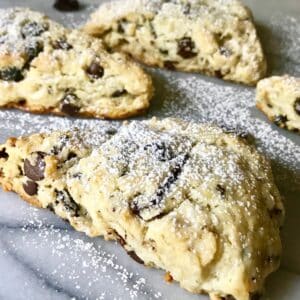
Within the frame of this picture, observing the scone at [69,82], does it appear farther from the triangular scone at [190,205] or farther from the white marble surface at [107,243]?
the triangular scone at [190,205]

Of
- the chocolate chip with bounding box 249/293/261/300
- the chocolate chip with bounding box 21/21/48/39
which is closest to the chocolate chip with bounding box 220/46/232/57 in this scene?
the chocolate chip with bounding box 21/21/48/39

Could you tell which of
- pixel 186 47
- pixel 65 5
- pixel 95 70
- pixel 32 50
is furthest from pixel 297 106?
pixel 65 5

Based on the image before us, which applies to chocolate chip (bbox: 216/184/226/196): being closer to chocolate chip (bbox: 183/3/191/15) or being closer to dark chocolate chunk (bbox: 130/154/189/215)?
dark chocolate chunk (bbox: 130/154/189/215)

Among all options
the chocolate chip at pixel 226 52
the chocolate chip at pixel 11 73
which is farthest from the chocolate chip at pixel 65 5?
the chocolate chip at pixel 226 52

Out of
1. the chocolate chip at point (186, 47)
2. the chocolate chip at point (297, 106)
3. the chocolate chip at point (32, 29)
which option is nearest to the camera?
the chocolate chip at point (297, 106)

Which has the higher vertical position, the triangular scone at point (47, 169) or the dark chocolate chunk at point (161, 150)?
the dark chocolate chunk at point (161, 150)

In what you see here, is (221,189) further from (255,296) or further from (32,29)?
(32,29)
